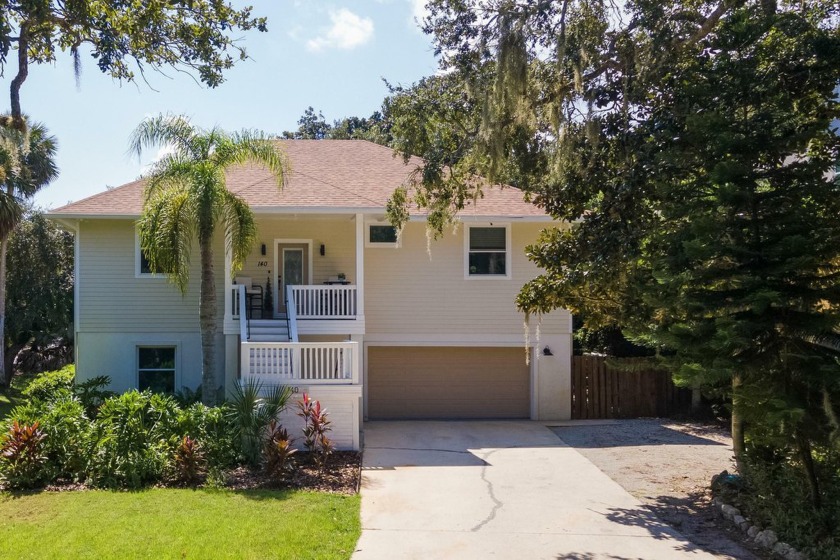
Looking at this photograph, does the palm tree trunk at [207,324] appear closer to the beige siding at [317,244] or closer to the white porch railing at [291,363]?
the white porch railing at [291,363]

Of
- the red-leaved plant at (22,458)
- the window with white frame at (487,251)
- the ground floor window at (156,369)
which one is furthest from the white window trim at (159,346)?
the window with white frame at (487,251)

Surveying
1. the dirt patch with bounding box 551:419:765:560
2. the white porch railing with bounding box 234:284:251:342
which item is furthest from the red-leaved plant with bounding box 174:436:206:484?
the dirt patch with bounding box 551:419:765:560

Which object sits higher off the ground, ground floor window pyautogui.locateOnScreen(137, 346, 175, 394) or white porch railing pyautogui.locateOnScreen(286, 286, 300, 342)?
white porch railing pyautogui.locateOnScreen(286, 286, 300, 342)

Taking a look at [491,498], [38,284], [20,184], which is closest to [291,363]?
[491,498]

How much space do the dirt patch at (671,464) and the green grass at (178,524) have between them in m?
3.93

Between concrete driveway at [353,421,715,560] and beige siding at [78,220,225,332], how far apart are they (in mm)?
5528

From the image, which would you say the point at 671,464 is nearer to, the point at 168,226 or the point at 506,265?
the point at 506,265

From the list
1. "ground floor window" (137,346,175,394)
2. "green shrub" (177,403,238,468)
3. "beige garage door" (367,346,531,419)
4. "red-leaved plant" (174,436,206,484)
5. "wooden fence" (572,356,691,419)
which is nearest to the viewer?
"red-leaved plant" (174,436,206,484)

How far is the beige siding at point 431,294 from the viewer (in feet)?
53.7

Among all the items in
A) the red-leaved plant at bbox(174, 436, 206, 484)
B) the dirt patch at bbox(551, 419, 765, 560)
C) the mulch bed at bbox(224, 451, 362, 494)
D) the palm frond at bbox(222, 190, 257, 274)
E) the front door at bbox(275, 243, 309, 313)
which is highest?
the palm frond at bbox(222, 190, 257, 274)

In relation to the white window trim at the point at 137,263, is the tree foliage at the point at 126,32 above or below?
above

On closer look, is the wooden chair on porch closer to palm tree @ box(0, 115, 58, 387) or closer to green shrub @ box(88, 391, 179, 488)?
green shrub @ box(88, 391, 179, 488)

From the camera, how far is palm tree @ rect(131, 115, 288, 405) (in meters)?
12.4

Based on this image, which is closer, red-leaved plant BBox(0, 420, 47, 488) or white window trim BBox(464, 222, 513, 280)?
red-leaved plant BBox(0, 420, 47, 488)
